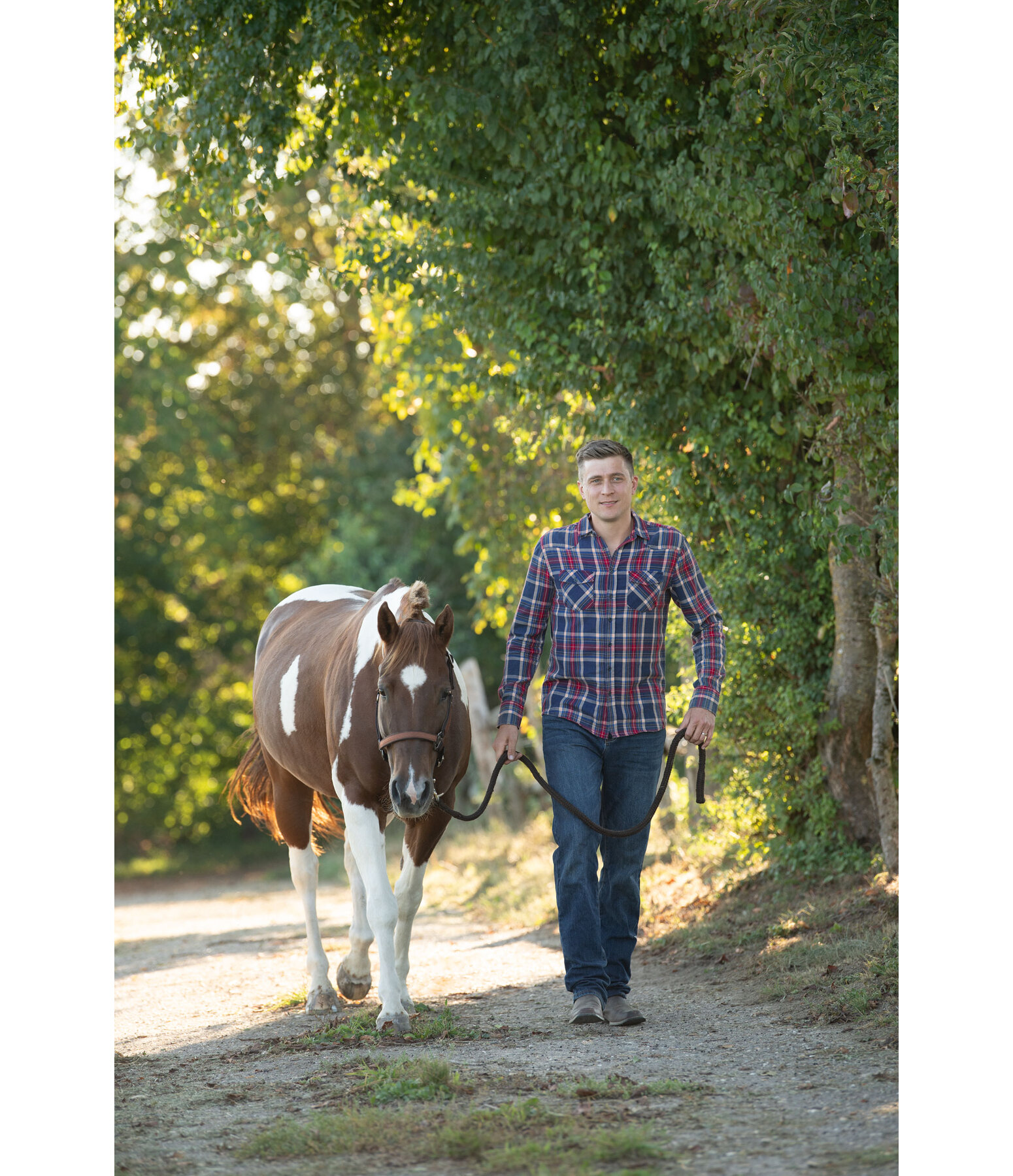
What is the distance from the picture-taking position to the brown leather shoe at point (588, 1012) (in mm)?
4648

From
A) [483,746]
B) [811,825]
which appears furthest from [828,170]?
[483,746]

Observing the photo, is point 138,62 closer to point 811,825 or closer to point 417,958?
point 417,958

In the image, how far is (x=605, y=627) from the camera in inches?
187

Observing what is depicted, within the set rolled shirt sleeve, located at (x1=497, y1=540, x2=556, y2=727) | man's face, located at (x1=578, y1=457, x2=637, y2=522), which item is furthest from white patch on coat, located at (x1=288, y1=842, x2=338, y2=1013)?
man's face, located at (x1=578, y1=457, x2=637, y2=522)

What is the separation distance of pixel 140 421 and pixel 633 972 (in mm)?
14640

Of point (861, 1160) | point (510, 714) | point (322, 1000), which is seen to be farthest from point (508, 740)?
point (861, 1160)

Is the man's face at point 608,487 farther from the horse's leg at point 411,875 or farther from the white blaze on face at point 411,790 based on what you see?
the horse's leg at point 411,875

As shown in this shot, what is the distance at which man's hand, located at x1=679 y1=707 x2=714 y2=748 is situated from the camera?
4.67 meters

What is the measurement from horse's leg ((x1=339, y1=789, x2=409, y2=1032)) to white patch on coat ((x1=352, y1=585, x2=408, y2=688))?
643 mm

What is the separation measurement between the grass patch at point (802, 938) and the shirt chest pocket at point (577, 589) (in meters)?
1.88

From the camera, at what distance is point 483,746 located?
42.8 feet

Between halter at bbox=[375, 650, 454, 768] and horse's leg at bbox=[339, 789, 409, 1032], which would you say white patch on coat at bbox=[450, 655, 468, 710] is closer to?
halter at bbox=[375, 650, 454, 768]
